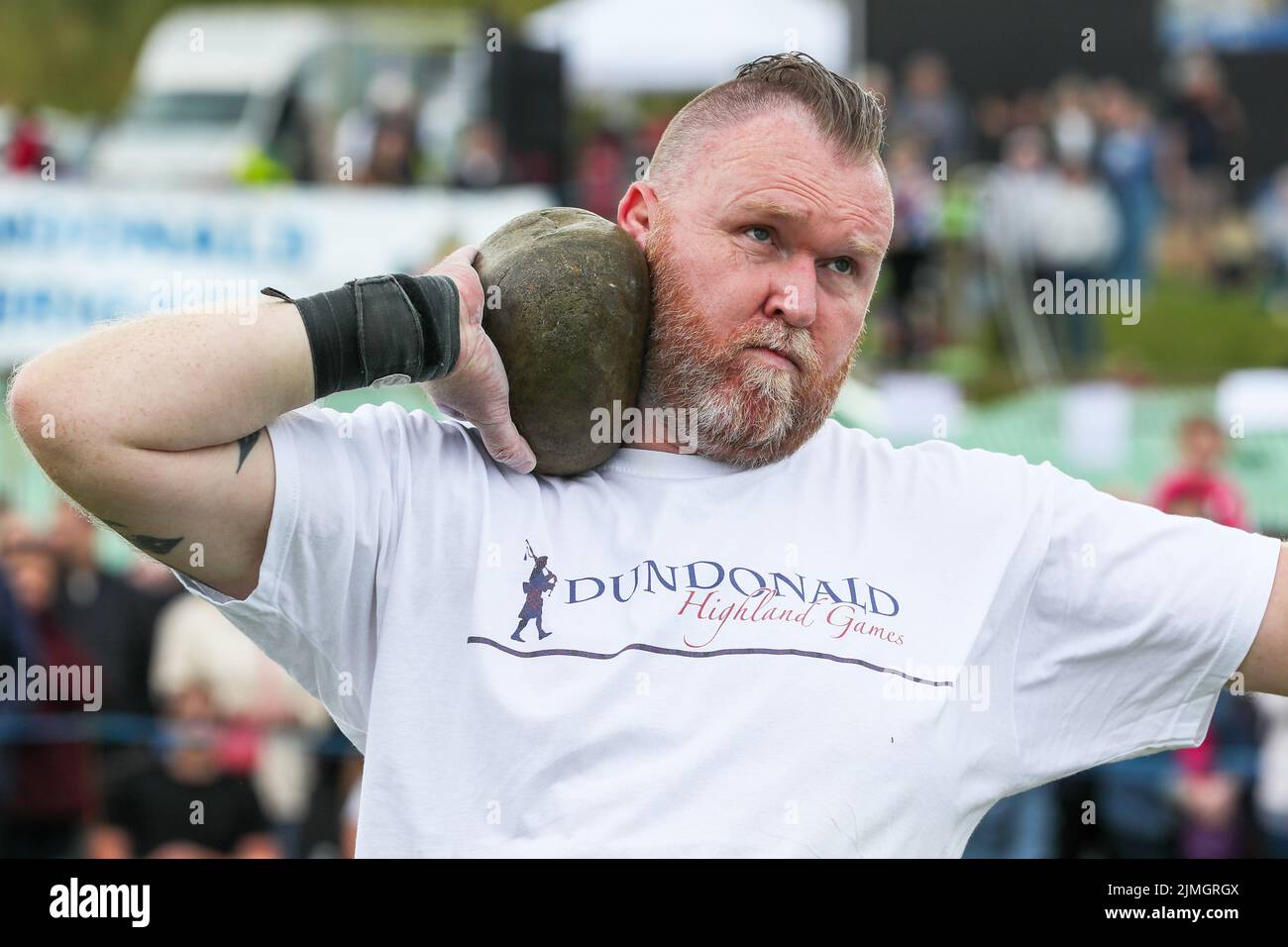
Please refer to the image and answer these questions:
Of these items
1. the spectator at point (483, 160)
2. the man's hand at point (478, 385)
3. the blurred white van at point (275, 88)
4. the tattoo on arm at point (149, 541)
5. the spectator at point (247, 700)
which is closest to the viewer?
the tattoo on arm at point (149, 541)

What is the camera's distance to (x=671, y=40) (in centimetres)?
1411

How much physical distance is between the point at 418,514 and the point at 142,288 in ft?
23.7

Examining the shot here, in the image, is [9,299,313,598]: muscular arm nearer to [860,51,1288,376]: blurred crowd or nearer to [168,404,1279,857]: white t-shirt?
[168,404,1279,857]: white t-shirt

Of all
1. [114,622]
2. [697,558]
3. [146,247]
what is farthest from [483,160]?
[697,558]

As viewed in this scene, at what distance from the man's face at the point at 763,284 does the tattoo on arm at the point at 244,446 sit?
0.65 metres

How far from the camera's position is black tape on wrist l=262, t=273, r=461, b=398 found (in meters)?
2.38

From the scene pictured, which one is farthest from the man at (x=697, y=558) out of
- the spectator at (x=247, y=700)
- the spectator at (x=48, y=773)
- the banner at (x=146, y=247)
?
the banner at (x=146, y=247)

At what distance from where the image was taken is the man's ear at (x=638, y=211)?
2.81 m

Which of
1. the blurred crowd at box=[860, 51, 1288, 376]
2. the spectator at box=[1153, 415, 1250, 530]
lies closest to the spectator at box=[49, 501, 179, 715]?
the spectator at box=[1153, 415, 1250, 530]

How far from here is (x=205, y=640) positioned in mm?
7004

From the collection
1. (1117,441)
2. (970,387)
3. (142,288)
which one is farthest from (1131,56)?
(142,288)

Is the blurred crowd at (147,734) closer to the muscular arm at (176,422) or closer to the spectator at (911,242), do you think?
the muscular arm at (176,422)

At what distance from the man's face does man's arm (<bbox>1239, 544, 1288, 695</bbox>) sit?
72cm

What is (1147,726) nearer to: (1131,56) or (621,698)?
(621,698)
